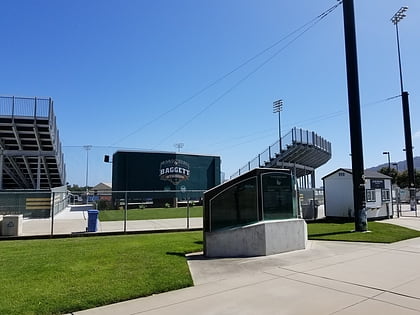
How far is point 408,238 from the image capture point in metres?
13.9

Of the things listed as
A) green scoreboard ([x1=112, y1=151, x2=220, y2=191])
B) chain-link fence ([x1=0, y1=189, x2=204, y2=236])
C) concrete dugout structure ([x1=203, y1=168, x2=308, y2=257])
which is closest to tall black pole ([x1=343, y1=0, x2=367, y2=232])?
concrete dugout structure ([x1=203, y1=168, x2=308, y2=257])

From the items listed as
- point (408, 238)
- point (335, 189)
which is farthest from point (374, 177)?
point (408, 238)

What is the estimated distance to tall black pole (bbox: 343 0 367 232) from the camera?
55.6 ft

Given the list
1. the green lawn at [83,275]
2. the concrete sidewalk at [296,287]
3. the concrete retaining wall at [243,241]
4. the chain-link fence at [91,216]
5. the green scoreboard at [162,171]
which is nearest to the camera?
the concrete sidewalk at [296,287]

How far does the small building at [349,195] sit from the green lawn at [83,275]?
14.4m

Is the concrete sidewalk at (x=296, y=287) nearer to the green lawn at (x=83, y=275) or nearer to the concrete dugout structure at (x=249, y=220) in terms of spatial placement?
the green lawn at (x=83, y=275)

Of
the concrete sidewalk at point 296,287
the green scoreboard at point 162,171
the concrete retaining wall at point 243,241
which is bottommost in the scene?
the concrete sidewalk at point 296,287

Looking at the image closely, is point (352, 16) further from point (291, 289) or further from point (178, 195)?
point (178, 195)

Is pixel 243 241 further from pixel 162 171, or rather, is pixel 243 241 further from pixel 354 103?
pixel 162 171

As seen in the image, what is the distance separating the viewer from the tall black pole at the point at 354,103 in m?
17.0

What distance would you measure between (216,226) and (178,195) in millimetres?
31202

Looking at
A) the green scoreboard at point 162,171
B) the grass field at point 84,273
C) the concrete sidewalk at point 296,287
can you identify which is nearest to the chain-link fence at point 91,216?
the green scoreboard at point 162,171

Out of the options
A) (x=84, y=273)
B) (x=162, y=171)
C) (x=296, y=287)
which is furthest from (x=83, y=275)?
(x=162, y=171)

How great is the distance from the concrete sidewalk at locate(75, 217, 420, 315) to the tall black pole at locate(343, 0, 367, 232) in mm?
7044
